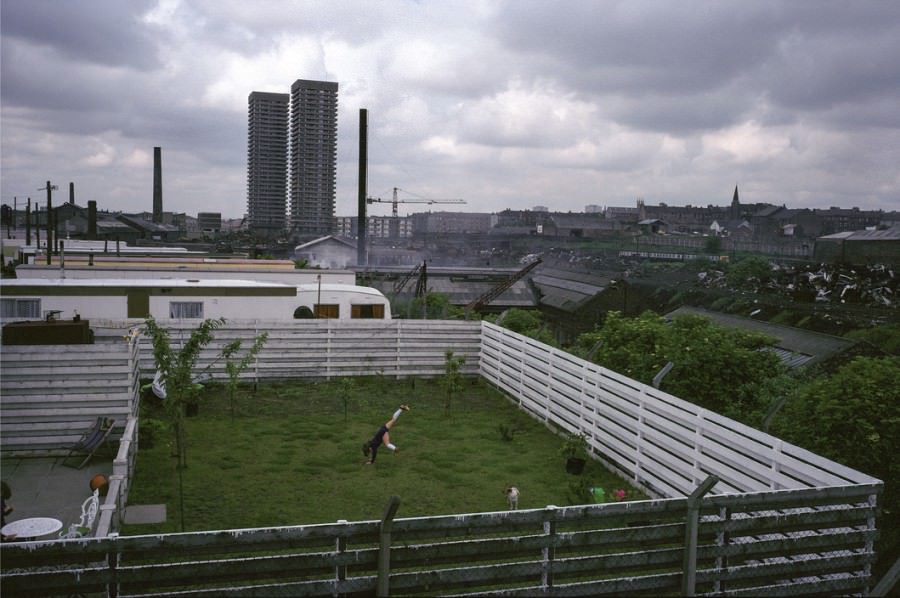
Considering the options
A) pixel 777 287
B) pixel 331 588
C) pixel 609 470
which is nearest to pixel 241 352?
pixel 609 470

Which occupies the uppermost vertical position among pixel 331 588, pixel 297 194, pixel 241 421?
pixel 297 194

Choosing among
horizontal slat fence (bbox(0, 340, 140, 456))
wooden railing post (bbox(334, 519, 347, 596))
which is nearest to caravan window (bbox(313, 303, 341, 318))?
horizontal slat fence (bbox(0, 340, 140, 456))

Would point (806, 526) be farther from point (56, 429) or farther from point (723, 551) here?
point (56, 429)

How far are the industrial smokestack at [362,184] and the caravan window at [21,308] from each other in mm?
68258

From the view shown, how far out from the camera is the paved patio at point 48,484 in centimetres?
966

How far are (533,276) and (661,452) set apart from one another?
2128 inches

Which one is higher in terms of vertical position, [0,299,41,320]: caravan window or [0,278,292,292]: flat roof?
[0,278,292,292]: flat roof

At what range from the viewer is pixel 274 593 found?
532 cm

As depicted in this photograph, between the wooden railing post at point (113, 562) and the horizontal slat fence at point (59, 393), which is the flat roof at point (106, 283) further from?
the wooden railing post at point (113, 562)

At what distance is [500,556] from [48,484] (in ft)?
26.4

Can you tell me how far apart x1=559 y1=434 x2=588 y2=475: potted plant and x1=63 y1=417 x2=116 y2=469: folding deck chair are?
24.8 ft

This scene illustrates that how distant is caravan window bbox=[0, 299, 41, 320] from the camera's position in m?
20.7

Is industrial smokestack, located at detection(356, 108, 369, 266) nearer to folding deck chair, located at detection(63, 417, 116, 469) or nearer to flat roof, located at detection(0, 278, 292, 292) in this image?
flat roof, located at detection(0, 278, 292, 292)

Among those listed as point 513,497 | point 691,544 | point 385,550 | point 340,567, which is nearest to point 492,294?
point 513,497
